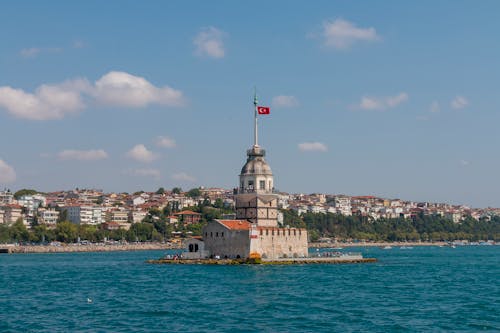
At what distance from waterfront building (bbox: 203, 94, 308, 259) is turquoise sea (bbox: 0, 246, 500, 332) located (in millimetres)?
5457

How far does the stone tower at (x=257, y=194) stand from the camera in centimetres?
7762

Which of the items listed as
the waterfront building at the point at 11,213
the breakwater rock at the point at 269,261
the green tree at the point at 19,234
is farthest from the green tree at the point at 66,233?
the breakwater rock at the point at 269,261

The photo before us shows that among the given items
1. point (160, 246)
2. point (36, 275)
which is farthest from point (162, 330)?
point (160, 246)

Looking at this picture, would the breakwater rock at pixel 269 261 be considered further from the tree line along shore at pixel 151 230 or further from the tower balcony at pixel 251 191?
the tree line along shore at pixel 151 230

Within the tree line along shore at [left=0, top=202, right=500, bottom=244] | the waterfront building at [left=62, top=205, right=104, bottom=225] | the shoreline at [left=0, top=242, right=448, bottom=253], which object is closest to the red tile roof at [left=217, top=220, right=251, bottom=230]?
the shoreline at [left=0, top=242, right=448, bottom=253]

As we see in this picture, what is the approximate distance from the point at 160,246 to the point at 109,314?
4223 inches

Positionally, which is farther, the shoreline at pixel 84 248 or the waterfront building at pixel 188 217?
the waterfront building at pixel 188 217

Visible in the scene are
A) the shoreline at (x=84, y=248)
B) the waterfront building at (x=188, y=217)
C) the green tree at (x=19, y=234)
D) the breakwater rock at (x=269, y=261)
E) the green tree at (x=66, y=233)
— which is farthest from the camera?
the waterfront building at (x=188, y=217)

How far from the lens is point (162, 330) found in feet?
112

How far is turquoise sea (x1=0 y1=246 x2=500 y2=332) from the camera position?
118 feet

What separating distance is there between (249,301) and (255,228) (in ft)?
96.5

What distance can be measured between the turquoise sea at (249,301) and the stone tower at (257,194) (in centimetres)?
955

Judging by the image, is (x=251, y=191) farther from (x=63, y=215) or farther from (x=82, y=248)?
(x=63, y=215)

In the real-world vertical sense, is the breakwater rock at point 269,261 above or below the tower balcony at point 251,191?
below
